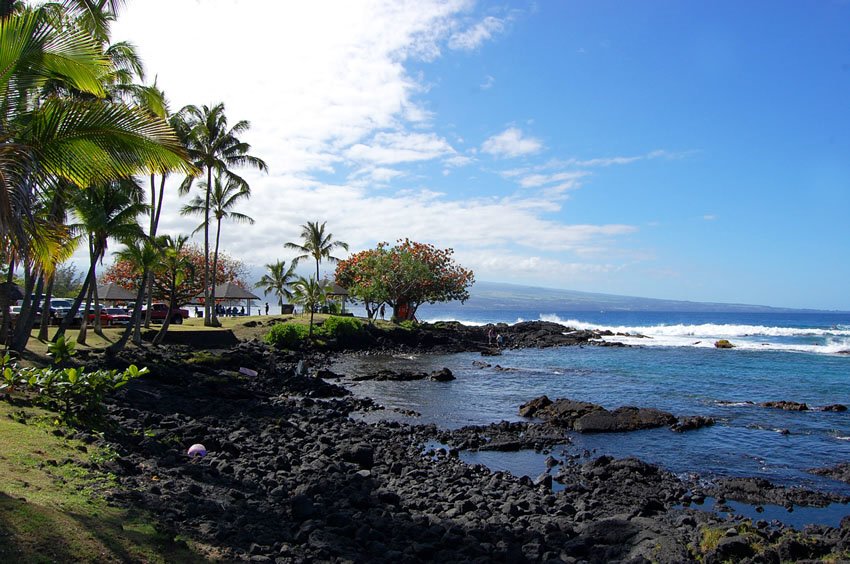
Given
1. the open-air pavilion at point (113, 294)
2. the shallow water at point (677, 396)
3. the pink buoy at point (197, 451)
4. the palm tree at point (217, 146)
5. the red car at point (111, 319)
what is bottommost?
the shallow water at point (677, 396)

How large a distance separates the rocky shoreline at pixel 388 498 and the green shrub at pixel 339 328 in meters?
24.7

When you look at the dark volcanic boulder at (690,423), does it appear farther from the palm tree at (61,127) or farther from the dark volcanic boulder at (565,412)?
the palm tree at (61,127)

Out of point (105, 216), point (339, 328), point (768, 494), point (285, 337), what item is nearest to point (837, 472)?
point (768, 494)

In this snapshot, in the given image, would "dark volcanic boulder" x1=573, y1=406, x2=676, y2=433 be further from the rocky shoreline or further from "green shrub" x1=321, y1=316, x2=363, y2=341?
"green shrub" x1=321, y1=316, x2=363, y2=341

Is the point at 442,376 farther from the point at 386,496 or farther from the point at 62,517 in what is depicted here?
the point at 62,517

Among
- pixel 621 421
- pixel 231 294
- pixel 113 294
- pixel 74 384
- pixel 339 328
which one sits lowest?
pixel 621 421

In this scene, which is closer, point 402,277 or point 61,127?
point 61,127

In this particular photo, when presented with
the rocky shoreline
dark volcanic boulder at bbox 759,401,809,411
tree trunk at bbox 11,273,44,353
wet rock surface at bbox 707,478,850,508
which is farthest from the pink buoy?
dark volcanic boulder at bbox 759,401,809,411

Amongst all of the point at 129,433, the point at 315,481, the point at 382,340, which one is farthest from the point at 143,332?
the point at 315,481

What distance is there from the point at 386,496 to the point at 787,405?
19.6 meters

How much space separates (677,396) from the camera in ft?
84.3

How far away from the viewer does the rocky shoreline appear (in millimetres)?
7465

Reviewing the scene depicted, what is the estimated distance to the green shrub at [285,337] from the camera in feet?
122

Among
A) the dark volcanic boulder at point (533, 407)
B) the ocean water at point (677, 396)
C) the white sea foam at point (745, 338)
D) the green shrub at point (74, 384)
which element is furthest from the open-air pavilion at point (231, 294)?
the green shrub at point (74, 384)
